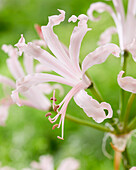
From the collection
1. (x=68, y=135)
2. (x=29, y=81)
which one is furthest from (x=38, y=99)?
(x=68, y=135)

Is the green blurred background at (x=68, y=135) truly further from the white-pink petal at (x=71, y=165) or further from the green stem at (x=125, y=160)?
the green stem at (x=125, y=160)

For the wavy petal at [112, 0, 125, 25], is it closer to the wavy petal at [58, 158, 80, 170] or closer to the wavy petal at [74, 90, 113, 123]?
the wavy petal at [74, 90, 113, 123]

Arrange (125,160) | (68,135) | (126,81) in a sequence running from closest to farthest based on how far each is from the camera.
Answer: (126,81)
(125,160)
(68,135)

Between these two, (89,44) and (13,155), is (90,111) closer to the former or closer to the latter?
(13,155)

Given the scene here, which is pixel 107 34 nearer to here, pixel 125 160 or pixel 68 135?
pixel 125 160

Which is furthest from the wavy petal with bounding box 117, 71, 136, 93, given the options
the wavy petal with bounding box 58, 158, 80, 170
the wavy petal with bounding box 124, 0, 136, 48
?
the wavy petal with bounding box 58, 158, 80, 170

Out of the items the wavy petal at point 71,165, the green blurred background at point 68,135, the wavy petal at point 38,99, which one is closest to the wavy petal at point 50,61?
the wavy petal at point 38,99

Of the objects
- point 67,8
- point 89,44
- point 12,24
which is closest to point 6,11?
point 12,24

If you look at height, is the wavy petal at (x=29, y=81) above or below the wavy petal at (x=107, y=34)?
below
